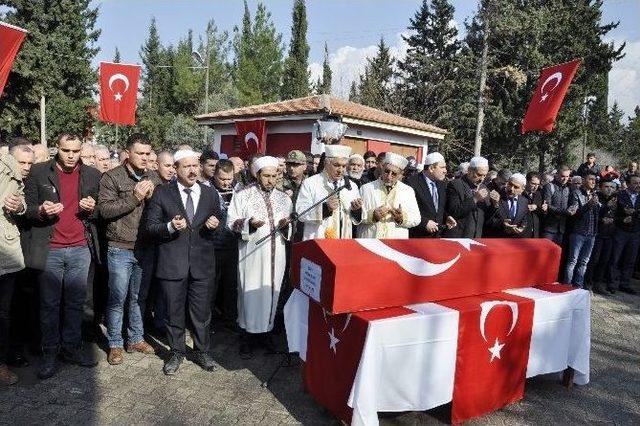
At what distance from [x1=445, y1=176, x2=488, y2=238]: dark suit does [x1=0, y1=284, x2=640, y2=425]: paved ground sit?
211cm

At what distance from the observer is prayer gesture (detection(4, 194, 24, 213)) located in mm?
3413

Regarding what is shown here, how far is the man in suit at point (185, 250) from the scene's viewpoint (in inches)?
152

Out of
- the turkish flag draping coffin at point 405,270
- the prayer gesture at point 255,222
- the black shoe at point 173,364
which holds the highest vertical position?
the prayer gesture at point 255,222

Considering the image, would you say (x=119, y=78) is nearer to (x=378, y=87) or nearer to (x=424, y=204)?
(x=424, y=204)

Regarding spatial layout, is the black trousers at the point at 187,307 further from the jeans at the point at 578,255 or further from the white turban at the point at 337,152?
the jeans at the point at 578,255

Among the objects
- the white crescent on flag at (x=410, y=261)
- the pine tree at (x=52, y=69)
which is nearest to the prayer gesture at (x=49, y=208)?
the white crescent on flag at (x=410, y=261)

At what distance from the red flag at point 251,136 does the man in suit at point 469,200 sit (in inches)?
402

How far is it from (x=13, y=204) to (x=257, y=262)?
2.03m

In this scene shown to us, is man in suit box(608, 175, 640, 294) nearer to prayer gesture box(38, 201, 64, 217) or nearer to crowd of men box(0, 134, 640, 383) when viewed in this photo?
crowd of men box(0, 134, 640, 383)

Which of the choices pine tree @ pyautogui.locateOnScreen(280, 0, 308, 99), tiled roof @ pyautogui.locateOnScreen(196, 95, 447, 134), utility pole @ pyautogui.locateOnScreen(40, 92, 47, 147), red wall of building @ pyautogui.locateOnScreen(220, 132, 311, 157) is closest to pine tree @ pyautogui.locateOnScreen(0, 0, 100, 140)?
utility pole @ pyautogui.locateOnScreen(40, 92, 47, 147)

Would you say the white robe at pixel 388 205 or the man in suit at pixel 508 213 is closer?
the white robe at pixel 388 205

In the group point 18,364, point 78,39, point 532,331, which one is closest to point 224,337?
point 18,364

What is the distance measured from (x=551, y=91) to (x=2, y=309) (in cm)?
965

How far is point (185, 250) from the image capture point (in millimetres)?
3906
